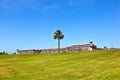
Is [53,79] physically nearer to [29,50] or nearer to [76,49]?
[76,49]

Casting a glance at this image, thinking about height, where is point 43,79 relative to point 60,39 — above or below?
below

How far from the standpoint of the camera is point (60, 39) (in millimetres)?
103312

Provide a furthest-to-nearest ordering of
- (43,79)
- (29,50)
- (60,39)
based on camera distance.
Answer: (60,39) → (29,50) → (43,79)

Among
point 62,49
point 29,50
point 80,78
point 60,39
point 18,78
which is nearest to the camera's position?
point 80,78

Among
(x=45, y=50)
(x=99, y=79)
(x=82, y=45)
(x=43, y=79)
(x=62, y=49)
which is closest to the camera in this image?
(x=99, y=79)

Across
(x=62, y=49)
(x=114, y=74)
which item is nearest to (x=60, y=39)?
(x=62, y=49)

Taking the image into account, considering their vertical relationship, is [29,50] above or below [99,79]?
above

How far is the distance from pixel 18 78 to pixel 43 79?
353 cm

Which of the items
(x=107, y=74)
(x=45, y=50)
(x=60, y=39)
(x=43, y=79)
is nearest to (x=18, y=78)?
(x=43, y=79)

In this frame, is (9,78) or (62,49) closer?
(9,78)

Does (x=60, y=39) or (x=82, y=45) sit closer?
(x=82, y=45)

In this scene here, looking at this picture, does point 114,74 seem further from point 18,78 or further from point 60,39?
point 60,39

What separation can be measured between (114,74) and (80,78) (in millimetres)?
3497

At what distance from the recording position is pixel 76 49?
70500 mm
